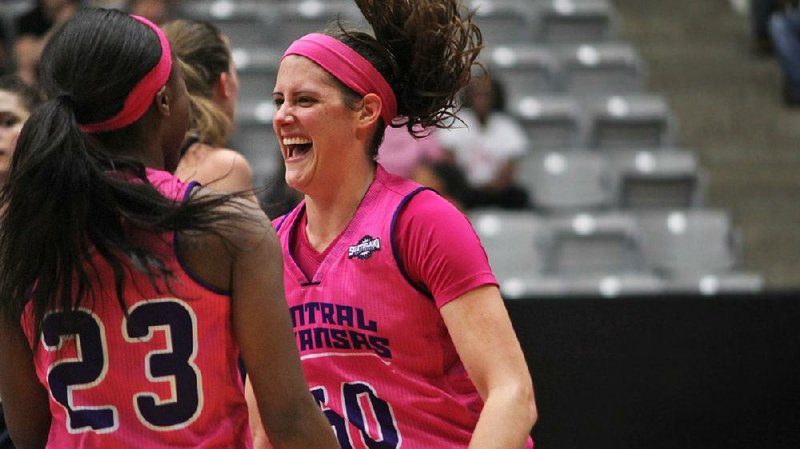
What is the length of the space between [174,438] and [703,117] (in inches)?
286

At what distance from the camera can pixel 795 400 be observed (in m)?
4.42

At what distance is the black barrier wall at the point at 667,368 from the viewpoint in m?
4.35

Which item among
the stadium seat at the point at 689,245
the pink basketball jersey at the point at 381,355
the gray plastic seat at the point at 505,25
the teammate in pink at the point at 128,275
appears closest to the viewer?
the teammate in pink at the point at 128,275

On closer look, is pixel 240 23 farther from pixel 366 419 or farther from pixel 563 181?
pixel 366 419

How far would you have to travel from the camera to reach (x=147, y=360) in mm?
1927

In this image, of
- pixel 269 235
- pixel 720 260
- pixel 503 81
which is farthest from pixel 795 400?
pixel 503 81

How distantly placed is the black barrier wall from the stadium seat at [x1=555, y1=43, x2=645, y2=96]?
3.89 metres

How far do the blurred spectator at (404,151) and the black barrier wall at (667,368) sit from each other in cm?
220

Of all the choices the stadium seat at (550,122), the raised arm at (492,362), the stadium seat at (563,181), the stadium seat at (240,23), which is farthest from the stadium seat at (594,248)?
the raised arm at (492,362)

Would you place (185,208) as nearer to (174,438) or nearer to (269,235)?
(269,235)

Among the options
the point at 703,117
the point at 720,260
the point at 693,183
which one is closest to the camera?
the point at 720,260

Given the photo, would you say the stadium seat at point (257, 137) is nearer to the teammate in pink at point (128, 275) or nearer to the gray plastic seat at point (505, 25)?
the gray plastic seat at point (505, 25)

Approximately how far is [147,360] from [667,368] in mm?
2838

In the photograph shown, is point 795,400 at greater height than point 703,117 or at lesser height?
greater
